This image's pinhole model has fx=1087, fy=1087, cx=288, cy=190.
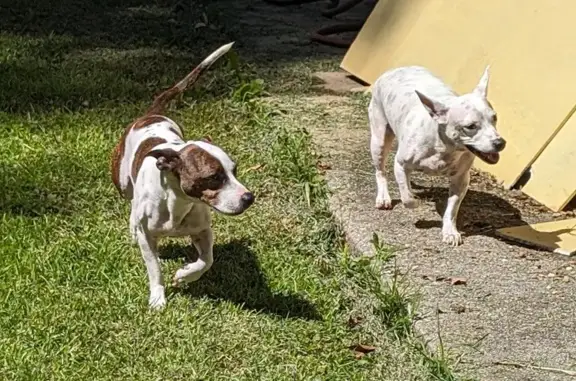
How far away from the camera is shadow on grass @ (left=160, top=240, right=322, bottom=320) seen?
4.49 metres

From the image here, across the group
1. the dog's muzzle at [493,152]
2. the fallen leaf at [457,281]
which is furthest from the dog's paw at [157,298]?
the dog's muzzle at [493,152]

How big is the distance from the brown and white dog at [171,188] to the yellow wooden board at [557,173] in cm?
174

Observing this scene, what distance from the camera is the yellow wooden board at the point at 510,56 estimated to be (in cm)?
562

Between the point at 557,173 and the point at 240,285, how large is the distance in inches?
70.2

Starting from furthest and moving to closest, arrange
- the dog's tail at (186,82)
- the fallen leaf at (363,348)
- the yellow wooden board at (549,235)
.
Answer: the dog's tail at (186,82)
the yellow wooden board at (549,235)
the fallen leaf at (363,348)

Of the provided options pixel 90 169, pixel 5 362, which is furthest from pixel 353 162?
pixel 5 362

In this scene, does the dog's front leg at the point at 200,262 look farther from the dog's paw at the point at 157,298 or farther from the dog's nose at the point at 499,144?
the dog's nose at the point at 499,144

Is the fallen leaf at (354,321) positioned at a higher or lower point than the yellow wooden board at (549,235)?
lower

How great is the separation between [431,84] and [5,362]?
96.2 inches

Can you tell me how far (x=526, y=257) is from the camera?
4.76m

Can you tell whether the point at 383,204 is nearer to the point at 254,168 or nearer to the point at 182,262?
the point at 254,168

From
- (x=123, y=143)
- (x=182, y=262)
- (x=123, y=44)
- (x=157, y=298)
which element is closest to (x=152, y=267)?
(x=157, y=298)

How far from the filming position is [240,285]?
4.68 m

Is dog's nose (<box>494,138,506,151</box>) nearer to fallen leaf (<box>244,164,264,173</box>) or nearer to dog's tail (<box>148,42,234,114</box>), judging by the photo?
dog's tail (<box>148,42,234,114</box>)
